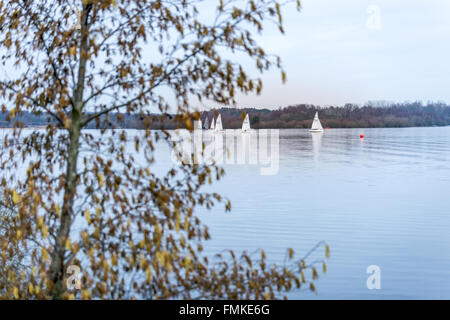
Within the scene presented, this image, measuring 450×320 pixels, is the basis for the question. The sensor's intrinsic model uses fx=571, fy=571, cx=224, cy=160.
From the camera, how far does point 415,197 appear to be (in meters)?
30.5

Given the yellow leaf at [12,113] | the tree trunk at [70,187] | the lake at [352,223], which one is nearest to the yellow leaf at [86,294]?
the tree trunk at [70,187]

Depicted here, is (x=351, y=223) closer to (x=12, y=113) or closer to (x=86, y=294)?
(x=86, y=294)

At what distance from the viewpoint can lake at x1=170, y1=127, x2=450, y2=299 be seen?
15.1m

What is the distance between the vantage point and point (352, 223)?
23.0 m

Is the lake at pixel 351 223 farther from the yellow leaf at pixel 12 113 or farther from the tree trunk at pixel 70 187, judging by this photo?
the yellow leaf at pixel 12 113

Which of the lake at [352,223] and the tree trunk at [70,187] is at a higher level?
the tree trunk at [70,187]

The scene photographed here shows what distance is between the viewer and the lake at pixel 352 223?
1512 cm

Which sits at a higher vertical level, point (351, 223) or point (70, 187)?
point (70, 187)

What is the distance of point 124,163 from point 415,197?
1110 inches

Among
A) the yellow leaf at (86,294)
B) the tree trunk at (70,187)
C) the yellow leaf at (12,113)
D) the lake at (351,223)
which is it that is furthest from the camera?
the lake at (351,223)

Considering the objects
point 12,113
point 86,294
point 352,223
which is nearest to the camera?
point 86,294

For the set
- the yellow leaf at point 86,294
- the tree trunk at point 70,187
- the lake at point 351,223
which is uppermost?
the tree trunk at point 70,187

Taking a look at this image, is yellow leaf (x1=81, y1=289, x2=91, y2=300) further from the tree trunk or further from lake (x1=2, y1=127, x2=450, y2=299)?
lake (x1=2, y1=127, x2=450, y2=299)

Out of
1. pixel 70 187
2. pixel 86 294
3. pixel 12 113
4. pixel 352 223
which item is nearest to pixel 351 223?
pixel 352 223
